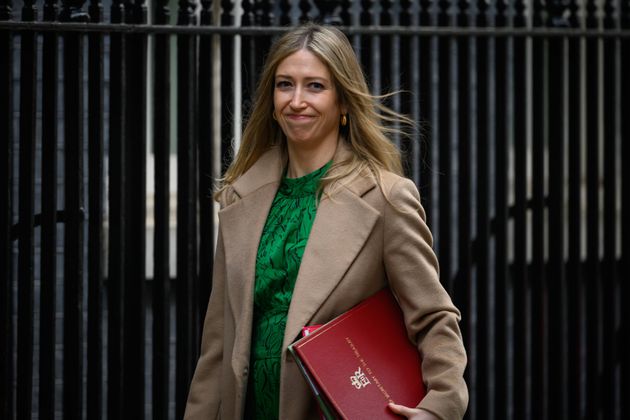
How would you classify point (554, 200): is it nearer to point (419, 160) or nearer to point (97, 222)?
point (419, 160)

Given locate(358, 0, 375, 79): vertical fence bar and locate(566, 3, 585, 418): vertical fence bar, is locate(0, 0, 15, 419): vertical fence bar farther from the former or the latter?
locate(566, 3, 585, 418): vertical fence bar

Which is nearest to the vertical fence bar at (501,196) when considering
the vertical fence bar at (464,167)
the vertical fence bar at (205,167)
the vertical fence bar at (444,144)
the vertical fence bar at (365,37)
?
the vertical fence bar at (464,167)

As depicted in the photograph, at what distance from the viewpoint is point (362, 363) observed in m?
2.53

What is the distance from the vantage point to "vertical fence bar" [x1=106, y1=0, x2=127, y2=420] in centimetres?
443

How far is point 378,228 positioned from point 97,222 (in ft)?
7.08

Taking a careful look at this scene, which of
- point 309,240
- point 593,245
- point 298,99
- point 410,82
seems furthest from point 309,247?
point 593,245

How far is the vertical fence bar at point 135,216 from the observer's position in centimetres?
446

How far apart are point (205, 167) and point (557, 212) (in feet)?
6.32

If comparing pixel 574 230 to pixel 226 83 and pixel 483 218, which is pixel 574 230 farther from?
pixel 226 83

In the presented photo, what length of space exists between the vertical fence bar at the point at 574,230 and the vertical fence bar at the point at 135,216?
2.30m

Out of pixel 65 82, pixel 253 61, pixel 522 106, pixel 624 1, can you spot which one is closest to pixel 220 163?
pixel 253 61

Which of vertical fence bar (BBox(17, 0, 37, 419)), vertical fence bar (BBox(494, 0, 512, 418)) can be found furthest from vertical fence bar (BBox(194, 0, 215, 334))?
vertical fence bar (BBox(494, 0, 512, 418))

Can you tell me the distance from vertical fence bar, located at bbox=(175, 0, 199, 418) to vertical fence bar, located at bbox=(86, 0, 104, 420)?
39cm

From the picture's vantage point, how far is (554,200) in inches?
193
